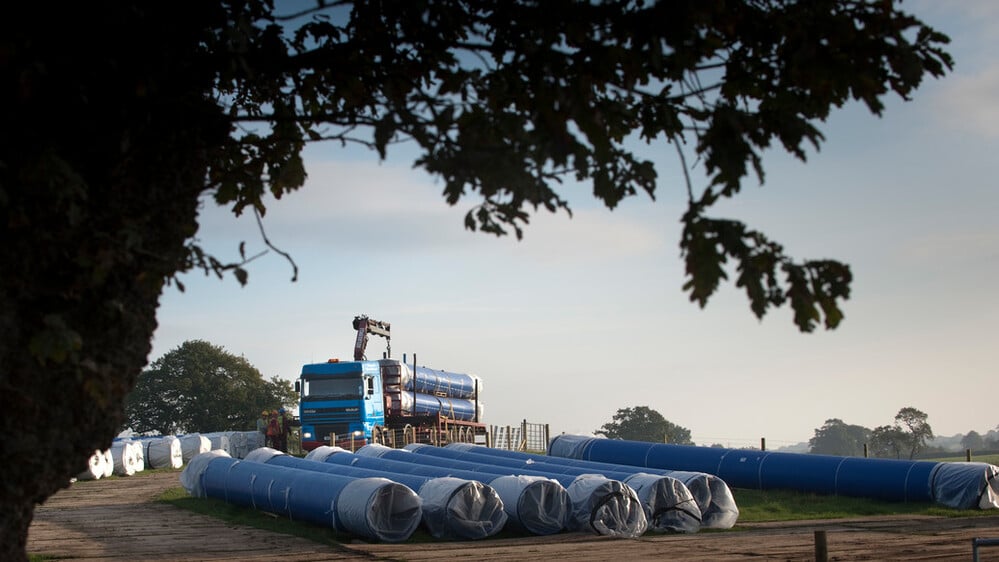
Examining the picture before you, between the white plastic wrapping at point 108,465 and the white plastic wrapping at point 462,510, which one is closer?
the white plastic wrapping at point 462,510

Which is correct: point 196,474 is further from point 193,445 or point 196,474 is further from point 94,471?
point 193,445

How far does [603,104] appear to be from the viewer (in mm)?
6305

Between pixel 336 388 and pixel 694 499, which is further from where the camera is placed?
pixel 336 388

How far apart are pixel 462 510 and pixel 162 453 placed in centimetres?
2695

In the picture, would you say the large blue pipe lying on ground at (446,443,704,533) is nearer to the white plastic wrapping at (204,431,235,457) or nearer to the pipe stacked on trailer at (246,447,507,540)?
the pipe stacked on trailer at (246,447,507,540)

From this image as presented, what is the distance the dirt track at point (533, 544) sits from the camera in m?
14.1

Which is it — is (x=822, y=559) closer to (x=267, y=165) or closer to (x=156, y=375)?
(x=267, y=165)

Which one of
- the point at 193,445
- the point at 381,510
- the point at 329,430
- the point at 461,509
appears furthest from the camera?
the point at 193,445

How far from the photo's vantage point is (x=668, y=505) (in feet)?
58.5

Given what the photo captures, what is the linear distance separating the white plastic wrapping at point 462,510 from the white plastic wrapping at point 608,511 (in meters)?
1.41

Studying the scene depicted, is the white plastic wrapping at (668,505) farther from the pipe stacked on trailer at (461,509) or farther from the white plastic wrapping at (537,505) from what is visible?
the pipe stacked on trailer at (461,509)

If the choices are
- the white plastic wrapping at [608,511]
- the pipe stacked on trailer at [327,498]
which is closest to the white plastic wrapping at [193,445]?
the pipe stacked on trailer at [327,498]

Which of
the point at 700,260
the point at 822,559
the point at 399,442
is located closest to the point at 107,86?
the point at 700,260

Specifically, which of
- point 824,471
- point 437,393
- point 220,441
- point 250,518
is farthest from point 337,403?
point 824,471
